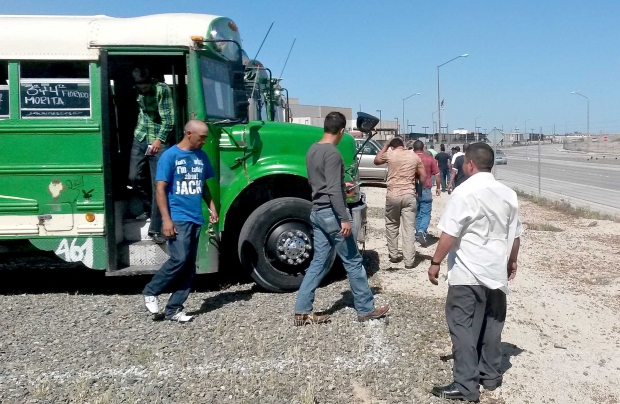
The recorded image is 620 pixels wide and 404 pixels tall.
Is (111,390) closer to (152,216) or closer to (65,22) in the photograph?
(152,216)

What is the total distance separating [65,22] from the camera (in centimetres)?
609

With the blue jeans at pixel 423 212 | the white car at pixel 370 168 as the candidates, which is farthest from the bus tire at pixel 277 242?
the white car at pixel 370 168

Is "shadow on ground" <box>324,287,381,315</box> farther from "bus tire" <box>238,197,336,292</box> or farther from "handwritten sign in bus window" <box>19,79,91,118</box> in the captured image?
"handwritten sign in bus window" <box>19,79,91,118</box>

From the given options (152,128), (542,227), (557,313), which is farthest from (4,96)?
(542,227)

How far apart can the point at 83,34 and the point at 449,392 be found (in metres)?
4.75

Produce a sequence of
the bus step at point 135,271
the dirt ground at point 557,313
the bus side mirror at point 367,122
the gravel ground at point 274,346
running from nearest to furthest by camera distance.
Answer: the gravel ground at point 274,346 → the dirt ground at point 557,313 → the bus step at point 135,271 → the bus side mirror at point 367,122

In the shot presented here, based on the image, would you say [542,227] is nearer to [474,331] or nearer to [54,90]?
[474,331]

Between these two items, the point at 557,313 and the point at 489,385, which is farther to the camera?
the point at 557,313

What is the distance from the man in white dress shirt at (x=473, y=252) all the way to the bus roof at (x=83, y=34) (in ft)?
10.9

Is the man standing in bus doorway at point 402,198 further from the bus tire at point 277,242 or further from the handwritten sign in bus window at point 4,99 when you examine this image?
the handwritten sign in bus window at point 4,99

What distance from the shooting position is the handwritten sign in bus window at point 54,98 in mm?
6023

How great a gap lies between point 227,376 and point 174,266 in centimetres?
143

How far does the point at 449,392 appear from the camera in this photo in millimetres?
4090

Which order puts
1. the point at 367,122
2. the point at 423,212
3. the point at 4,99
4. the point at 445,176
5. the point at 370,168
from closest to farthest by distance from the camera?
the point at 4,99 < the point at 367,122 < the point at 423,212 < the point at 370,168 < the point at 445,176
